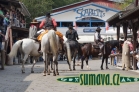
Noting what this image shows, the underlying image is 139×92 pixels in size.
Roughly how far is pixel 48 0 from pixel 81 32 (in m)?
11.2

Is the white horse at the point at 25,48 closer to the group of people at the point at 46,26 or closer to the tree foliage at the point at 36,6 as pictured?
the group of people at the point at 46,26

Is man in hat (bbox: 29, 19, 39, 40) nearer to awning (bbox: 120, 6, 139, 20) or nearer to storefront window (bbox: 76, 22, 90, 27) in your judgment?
awning (bbox: 120, 6, 139, 20)

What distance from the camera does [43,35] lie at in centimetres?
1856

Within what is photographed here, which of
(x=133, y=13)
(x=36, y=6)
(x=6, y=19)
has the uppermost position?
(x=36, y=6)

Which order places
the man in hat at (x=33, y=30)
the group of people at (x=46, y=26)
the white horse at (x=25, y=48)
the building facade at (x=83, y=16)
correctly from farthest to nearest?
the building facade at (x=83, y=16)
the man in hat at (x=33, y=30)
the white horse at (x=25, y=48)
the group of people at (x=46, y=26)

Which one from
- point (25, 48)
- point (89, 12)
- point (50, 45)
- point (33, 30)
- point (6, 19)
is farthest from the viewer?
point (89, 12)

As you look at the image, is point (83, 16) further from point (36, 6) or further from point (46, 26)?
point (46, 26)

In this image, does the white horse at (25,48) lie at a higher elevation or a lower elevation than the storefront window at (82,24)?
lower

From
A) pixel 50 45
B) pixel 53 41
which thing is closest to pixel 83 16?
pixel 50 45

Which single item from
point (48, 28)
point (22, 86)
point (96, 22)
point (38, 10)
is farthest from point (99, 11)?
point (22, 86)

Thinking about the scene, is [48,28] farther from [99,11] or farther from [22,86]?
[99,11]

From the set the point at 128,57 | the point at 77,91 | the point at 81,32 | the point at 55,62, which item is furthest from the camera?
the point at 81,32

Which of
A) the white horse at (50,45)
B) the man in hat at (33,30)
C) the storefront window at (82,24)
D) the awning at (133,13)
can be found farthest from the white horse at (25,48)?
the storefront window at (82,24)

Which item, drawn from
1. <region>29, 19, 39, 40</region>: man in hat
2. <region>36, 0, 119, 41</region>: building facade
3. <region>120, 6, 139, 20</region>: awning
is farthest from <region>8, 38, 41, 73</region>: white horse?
<region>36, 0, 119, 41</region>: building facade
